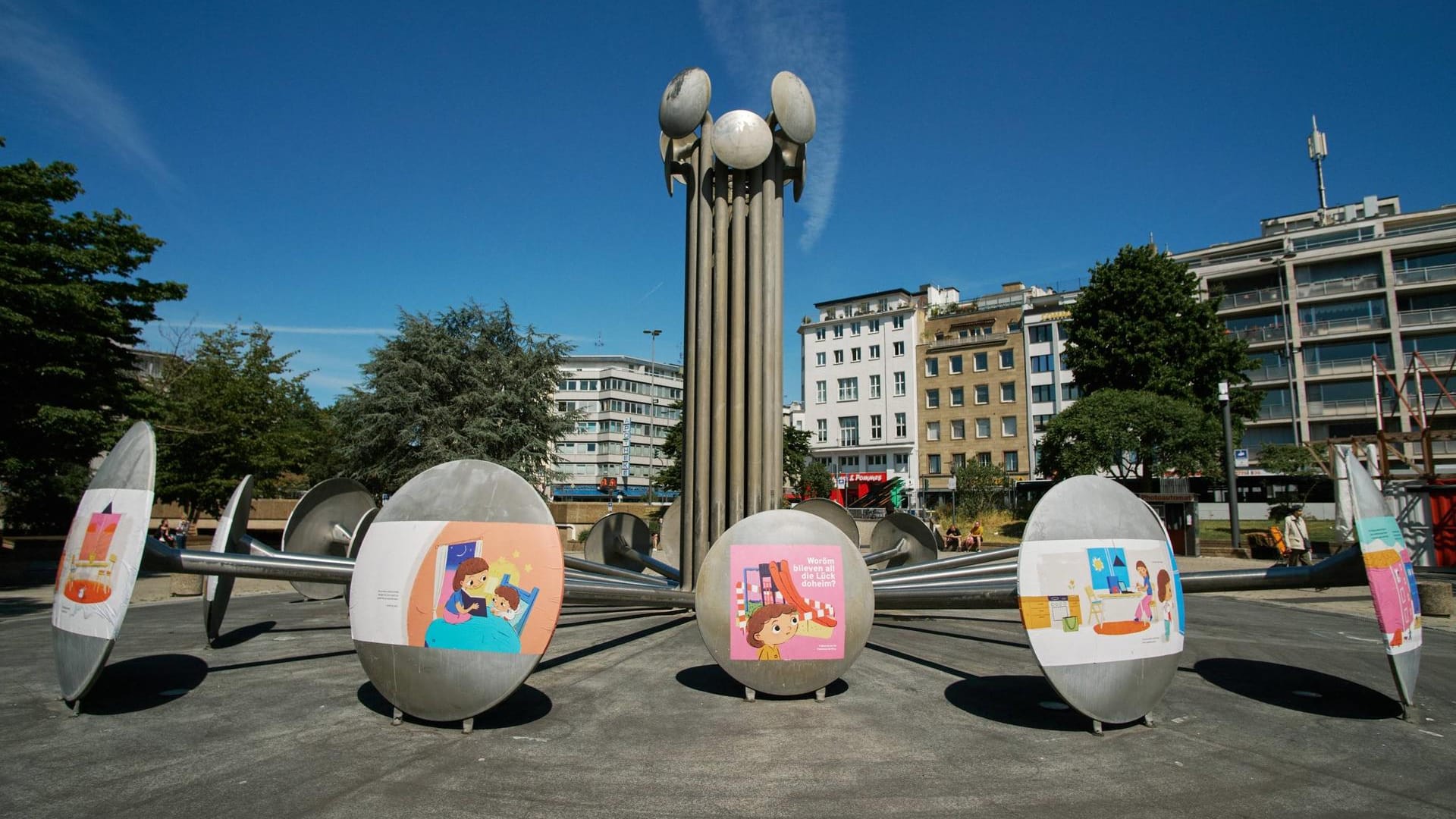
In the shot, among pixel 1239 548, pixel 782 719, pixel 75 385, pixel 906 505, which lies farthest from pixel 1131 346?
pixel 75 385

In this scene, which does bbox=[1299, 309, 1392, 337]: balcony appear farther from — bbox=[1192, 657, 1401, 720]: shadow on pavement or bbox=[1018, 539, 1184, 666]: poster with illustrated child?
bbox=[1018, 539, 1184, 666]: poster with illustrated child

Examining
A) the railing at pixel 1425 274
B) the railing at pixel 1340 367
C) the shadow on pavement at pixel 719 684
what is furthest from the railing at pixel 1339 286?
the shadow on pavement at pixel 719 684

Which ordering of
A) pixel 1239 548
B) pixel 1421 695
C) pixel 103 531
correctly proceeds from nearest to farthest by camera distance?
pixel 103 531, pixel 1421 695, pixel 1239 548

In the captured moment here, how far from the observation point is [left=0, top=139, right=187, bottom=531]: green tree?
1894 centimetres

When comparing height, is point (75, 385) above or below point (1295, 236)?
below

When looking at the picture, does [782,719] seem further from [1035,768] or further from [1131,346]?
[1131,346]

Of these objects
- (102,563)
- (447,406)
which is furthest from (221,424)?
(102,563)

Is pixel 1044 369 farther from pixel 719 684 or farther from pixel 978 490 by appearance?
pixel 719 684

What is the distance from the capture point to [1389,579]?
22.8 ft

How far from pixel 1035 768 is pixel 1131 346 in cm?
4069

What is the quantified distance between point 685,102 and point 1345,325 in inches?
2352

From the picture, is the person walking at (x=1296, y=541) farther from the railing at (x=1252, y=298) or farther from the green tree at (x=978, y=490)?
the railing at (x=1252, y=298)

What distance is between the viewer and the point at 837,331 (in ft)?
250

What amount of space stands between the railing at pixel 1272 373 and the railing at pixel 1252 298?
4794mm
